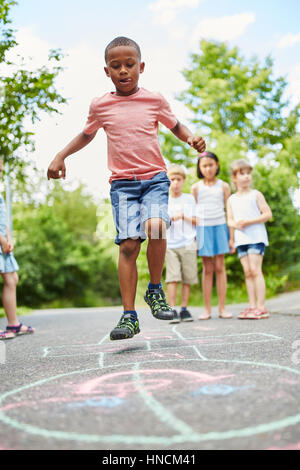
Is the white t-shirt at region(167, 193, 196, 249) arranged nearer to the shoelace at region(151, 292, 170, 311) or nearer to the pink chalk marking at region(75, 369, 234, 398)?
the shoelace at region(151, 292, 170, 311)

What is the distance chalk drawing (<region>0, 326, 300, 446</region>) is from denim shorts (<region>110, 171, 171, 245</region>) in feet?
2.34

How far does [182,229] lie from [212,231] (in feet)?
1.06

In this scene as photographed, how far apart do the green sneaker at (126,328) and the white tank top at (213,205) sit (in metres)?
2.31

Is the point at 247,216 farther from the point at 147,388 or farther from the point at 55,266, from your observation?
the point at 55,266

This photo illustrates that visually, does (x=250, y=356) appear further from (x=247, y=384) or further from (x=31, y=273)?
(x=31, y=273)

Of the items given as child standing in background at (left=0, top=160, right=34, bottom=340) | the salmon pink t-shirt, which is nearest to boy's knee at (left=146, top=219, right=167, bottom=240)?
the salmon pink t-shirt

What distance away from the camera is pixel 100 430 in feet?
4.06

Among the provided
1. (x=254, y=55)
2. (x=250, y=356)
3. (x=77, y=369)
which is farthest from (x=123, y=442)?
(x=254, y=55)

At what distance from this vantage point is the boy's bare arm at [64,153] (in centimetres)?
294

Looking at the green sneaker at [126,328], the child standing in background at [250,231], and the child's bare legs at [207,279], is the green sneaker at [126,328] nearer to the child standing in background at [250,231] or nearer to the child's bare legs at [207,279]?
the child standing in background at [250,231]

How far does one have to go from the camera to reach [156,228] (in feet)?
8.96

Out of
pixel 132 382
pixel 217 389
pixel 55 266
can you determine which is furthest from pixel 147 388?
pixel 55 266

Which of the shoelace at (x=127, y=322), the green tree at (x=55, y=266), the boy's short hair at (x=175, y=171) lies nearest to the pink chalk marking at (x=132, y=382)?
the shoelace at (x=127, y=322)
